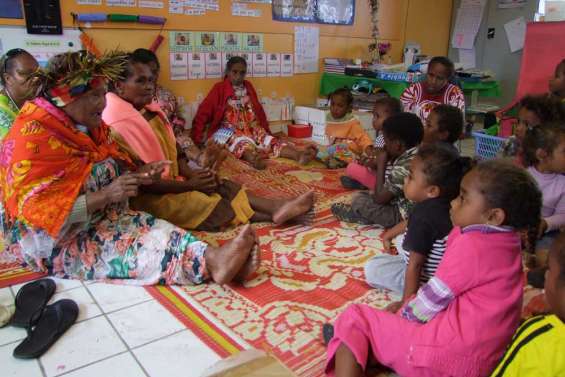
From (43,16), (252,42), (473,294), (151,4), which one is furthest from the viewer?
(252,42)

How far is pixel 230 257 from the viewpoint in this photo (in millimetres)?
1805

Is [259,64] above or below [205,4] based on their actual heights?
below

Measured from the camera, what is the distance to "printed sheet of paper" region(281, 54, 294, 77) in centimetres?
452

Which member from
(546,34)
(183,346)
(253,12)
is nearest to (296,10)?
(253,12)

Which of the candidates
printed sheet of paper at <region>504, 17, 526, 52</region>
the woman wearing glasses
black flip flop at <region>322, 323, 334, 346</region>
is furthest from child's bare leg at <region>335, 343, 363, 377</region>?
printed sheet of paper at <region>504, 17, 526, 52</region>

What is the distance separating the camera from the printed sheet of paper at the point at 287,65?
452 cm

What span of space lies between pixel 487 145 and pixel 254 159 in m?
1.72

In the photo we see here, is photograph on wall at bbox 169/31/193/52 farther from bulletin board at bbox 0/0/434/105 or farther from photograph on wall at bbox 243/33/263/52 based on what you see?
photograph on wall at bbox 243/33/263/52

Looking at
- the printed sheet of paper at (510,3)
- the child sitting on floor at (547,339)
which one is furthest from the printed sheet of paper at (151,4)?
the printed sheet of paper at (510,3)

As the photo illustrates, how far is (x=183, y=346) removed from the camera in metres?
1.52

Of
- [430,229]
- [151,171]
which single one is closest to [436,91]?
[430,229]

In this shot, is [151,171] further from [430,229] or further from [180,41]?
[180,41]

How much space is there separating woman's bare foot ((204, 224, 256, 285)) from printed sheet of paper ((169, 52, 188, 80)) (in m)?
2.38

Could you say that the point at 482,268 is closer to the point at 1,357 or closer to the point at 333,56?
the point at 1,357
